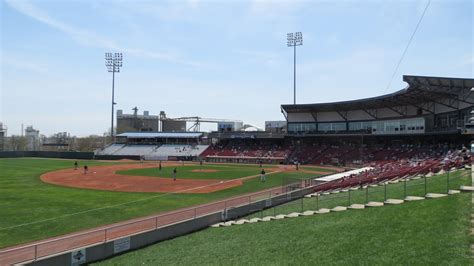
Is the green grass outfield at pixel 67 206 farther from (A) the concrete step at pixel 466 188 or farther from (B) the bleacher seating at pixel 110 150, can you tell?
(B) the bleacher seating at pixel 110 150

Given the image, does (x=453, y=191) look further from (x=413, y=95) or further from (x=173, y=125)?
(x=173, y=125)

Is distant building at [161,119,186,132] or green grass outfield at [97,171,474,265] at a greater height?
distant building at [161,119,186,132]

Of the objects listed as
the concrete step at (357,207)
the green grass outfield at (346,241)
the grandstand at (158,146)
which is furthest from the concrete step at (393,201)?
the grandstand at (158,146)

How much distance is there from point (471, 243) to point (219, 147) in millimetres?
81481

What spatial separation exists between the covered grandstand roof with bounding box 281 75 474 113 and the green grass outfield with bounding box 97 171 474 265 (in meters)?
25.7

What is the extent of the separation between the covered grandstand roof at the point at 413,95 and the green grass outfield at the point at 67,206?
66.7 ft

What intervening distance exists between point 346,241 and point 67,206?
72.7 feet

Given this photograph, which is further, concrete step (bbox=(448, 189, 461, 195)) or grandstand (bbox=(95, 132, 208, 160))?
grandstand (bbox=(95, 132, 208, 160))

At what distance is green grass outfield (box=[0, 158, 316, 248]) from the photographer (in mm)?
21203

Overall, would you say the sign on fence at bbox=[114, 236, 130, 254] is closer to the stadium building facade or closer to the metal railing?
the metal railing

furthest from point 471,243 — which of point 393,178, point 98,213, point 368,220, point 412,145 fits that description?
point 412,145

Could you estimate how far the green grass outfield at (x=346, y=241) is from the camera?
34.6 feet

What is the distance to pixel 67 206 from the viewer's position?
28.0 m

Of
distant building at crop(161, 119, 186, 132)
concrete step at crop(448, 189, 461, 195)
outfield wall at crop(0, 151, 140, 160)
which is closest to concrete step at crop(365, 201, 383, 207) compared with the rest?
concrete step at crop(448, 189, 461, 195)
